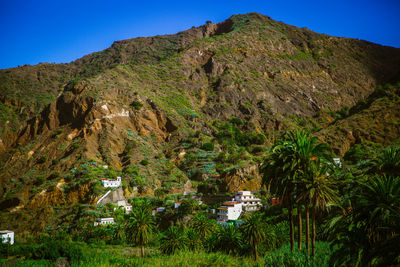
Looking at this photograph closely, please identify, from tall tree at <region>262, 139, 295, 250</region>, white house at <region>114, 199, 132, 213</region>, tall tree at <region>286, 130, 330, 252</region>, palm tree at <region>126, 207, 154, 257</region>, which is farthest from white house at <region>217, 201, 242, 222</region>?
tall tree at <region>286, 130, 330, 252</region>

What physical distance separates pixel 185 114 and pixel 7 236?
64.1 metres

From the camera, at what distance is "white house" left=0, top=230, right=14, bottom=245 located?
55.2 meters

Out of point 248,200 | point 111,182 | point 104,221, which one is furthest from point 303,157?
point 111,182

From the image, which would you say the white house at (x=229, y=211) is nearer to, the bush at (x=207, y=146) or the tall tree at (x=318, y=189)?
the bush at (x=207, y=146)

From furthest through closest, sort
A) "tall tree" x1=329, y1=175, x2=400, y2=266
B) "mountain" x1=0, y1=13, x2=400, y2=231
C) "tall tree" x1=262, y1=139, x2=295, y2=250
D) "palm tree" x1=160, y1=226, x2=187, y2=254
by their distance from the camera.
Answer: "mountain" x1=0, y1=13, x2=400, y2=231 < "palm tree" x1=160, y1=226, x2=187, y2=254 < "tall tree" x1=262, y1=139, x2=295, y2=250 < "tall tree" x1=329, y1=175, x2=400, y2=266

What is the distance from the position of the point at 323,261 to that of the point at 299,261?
259cm

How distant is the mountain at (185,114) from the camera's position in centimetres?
7306

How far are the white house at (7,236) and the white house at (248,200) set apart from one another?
42.0 meters

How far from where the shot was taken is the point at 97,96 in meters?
92.3

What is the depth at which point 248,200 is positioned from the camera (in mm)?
64438

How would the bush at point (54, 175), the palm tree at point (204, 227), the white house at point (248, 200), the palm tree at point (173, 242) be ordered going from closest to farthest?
1. the palm tree at point (173, 242)
2. the palm tree at point (204, 227)
3. the white house at point (248, 200)
4. the bush at point (54, 175)

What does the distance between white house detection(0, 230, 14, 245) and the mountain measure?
398cm

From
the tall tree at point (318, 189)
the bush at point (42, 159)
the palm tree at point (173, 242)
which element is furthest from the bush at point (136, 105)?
the tall tree at point (318, 189)

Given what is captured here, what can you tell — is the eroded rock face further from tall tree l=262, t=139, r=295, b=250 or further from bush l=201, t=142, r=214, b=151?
tall tree l=262, t=139, r=295, b=250
